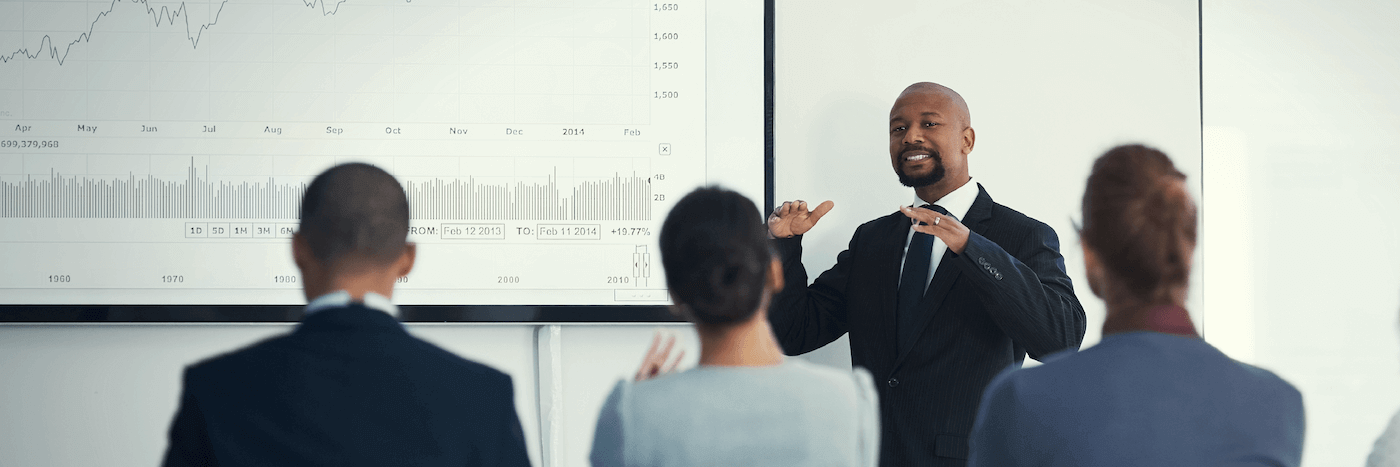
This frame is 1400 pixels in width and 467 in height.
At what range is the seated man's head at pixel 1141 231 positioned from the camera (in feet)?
3.34

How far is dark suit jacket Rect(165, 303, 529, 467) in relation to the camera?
101 cm

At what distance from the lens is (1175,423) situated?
0.94 metres

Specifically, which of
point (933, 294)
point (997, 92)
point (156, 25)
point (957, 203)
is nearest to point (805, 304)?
point (933, 294)

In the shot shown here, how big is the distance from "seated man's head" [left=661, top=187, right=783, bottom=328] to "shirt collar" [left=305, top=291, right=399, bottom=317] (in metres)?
0.38

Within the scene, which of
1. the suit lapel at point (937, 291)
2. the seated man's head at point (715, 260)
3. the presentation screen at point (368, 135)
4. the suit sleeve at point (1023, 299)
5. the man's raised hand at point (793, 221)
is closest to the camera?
the seated man's head at point (715, 260)

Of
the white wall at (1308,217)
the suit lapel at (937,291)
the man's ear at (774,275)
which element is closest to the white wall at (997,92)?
the white wall at (1308,217)

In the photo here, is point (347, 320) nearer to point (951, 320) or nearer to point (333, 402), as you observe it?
point (333, 402)

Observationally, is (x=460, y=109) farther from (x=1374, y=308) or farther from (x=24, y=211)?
(x=1374, y=308)

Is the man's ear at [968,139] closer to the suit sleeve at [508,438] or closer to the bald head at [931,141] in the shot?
the bald head at [931,141]

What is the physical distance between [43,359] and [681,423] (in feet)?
6.60

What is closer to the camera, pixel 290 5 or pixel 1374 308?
pixel 290 5

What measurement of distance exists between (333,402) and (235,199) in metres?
1.30

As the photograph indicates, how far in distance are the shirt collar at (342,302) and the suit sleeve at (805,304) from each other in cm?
102

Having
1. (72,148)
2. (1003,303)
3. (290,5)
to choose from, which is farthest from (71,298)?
(1003,303)
